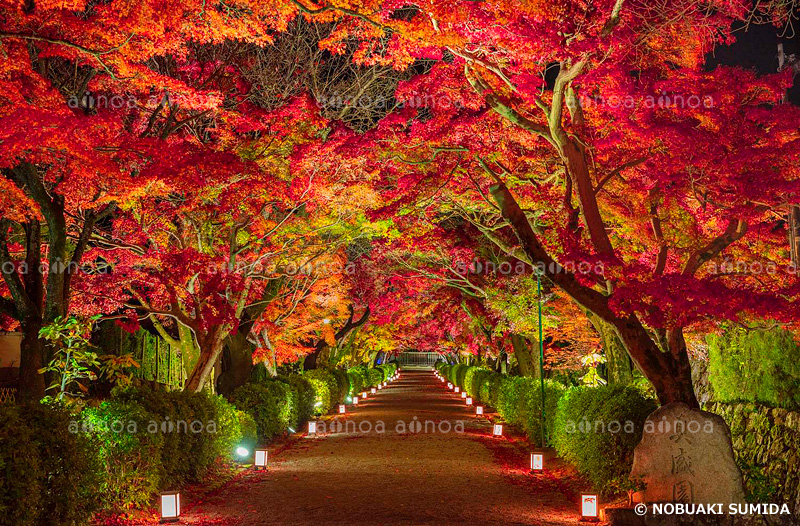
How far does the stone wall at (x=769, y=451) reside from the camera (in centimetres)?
881

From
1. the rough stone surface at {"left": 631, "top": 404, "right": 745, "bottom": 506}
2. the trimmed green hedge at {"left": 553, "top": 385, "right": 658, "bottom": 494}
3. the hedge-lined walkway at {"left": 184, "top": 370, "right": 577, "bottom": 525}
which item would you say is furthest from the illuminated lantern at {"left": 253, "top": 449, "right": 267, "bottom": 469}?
the rough stone surface at {"left": 631, "top": 404, "right": 745, "bottom": 506}

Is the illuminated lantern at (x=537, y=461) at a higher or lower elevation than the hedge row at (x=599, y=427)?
lower

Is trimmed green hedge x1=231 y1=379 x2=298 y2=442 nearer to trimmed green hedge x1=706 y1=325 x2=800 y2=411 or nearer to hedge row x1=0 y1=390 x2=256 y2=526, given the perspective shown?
hedge row x1=0 y1=390 x2=256 y2=526

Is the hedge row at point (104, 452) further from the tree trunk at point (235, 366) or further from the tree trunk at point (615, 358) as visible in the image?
the tree trunk at point (615, 358)

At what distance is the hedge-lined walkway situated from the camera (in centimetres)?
865

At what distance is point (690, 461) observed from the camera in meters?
8.10

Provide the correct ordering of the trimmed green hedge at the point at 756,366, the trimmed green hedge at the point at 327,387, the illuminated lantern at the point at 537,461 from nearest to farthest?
the trimmed green hedge at the point at 756,366 < the illuminated lantern at the point at 537,461 < the trimmed green hedge at the point at 327,387

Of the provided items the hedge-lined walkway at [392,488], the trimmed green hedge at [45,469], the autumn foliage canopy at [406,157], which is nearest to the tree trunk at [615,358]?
the autumn foliage canopy at [406,157]

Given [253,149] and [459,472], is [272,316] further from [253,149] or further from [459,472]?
[459,472]

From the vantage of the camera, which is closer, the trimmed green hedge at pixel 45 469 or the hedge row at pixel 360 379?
the trimmed green hedge at pixel 45 469

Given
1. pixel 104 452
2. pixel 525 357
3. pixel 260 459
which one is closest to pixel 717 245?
pixel 104 452

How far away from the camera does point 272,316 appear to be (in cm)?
2195

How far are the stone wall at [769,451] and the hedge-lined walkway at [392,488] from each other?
8.13ft

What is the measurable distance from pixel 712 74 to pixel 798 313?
4.82m
